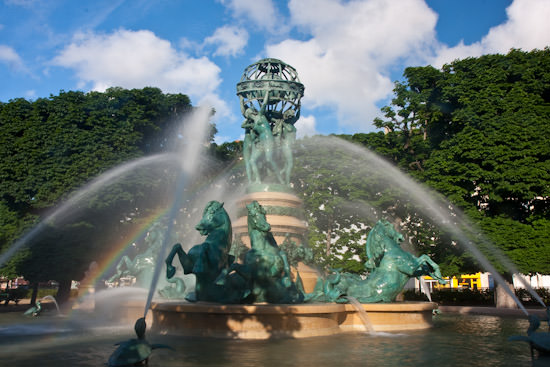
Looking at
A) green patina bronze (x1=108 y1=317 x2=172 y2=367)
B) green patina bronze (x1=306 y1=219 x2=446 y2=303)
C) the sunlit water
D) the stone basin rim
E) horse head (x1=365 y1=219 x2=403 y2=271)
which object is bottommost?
the sunlit water

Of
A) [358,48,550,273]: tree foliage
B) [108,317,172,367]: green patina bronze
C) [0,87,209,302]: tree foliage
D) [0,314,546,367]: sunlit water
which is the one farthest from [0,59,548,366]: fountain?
[358,48,550,273]: tree foliage

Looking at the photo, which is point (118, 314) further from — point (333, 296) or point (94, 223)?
point (94, 223)

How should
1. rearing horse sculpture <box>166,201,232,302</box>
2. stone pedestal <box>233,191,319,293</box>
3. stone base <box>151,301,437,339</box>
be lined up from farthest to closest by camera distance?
stone pedestal <box>233,191,319,293</box> < rearing horse sculpture <box>166,201,232,302</box> < stone base <box>151,301,437,339</box>

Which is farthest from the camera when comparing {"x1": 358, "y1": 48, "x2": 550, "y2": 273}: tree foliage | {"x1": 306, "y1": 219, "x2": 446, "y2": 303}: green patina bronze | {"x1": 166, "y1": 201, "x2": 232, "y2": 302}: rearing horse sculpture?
{"x1": 358, "y1": 48, "x2": 550, "y2": 273}: tree foliage

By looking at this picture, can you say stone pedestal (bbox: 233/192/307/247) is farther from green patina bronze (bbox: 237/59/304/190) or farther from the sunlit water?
the sunlit water

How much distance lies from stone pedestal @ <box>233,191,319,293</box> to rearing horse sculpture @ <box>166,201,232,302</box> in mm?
4572

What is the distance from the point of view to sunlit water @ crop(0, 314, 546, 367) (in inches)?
281

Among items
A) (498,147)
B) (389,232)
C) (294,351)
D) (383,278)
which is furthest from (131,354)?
(498,147)

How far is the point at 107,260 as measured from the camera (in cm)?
2797

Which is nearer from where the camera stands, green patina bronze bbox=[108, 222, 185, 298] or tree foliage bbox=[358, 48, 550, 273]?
green patina bronze bbox=[108, 222, 185, 298]

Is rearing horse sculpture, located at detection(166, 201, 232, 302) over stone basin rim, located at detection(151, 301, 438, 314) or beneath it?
over

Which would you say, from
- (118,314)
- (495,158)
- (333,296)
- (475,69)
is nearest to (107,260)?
(118,314)

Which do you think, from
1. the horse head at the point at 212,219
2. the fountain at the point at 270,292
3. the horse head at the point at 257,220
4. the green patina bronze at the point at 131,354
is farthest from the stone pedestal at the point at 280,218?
the green patina bronze at the point at 131,354

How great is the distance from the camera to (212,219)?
11539 millimetres
